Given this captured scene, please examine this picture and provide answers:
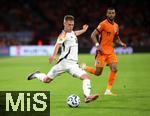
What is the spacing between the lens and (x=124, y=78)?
18.8 m

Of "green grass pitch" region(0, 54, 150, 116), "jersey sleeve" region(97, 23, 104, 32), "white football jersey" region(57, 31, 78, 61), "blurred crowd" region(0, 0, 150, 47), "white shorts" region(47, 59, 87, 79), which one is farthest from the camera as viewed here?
"blurred crowd" region(0, 0, 150, 47)

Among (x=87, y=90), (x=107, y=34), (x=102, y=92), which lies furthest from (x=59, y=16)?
(x=87, y=90)

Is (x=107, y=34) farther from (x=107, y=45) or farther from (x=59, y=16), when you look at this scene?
(x=59, y=16)

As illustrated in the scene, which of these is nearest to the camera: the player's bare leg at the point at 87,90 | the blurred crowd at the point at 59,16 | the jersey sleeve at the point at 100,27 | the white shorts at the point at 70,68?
the player's bare leg at the point at 87,90

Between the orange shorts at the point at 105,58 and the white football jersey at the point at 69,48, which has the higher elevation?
the white football jersey at the point at 69,48

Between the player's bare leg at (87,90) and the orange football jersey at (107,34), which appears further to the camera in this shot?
the orange football jersey at (107,34)

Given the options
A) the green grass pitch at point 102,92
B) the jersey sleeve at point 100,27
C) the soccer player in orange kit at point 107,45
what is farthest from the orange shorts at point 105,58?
the green grass pitch at point 102,92

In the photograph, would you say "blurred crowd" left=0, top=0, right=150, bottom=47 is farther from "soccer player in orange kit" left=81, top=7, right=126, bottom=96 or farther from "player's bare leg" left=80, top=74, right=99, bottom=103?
"player's bare leg" left=80, top=74, right=99, bottom=103

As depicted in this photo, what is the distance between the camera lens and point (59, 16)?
44469 millimetres

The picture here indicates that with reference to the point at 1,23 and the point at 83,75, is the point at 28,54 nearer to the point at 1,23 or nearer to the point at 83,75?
the point at 1,23

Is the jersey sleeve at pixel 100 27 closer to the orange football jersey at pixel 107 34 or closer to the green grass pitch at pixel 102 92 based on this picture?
the orange football jersey at pixel 107 34

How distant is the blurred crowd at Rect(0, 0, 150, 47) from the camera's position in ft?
138

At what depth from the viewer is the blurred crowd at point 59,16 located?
42.0 meters

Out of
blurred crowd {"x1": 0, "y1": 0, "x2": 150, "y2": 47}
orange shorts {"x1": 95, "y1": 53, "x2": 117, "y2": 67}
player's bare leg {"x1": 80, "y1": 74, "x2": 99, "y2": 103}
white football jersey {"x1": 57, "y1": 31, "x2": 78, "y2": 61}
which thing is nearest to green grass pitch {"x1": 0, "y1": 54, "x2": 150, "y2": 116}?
player's bare leg {"x1": 80, "y1": 74, "x2": 99, "y2": 103}
